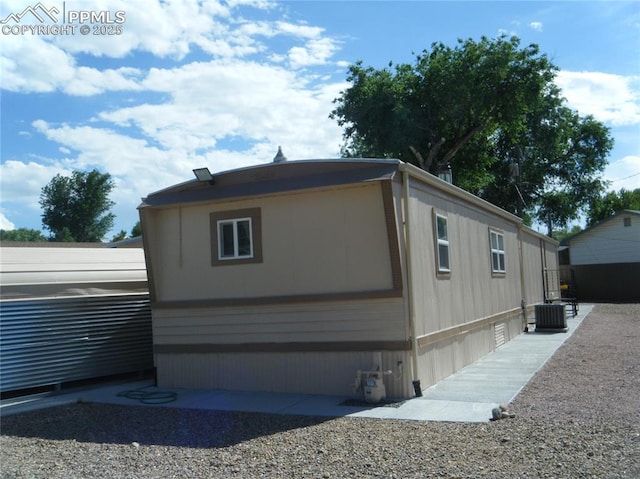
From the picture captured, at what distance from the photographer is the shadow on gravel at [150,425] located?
21.7 ft

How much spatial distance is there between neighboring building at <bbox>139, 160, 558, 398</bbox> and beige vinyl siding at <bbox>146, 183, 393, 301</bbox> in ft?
0.05

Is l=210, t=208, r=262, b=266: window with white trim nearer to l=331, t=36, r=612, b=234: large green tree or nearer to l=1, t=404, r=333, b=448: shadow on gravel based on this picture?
l=1, t=404, r=333, b=448: shadow on gravel

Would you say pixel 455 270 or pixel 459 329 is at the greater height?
pixel 455 270

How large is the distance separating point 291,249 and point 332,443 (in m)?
3.41

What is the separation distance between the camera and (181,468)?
557 centimetres

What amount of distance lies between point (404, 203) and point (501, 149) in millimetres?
31324

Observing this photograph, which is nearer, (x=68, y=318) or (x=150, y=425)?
(x=150, y=425)

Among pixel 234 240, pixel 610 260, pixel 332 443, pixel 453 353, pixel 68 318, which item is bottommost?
pixel 332 443

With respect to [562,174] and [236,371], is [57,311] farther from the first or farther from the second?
[562,174]

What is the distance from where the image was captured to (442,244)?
984 centimetres

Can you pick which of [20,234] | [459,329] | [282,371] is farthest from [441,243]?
[20,234]

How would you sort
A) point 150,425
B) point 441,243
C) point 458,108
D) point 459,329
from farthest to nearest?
point 458,108 → point 459,329 → point 441,243 → point 150,425

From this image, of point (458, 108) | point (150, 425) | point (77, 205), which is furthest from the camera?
point (77, 205)

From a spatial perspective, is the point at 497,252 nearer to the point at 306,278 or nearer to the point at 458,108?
the point at 306,278
